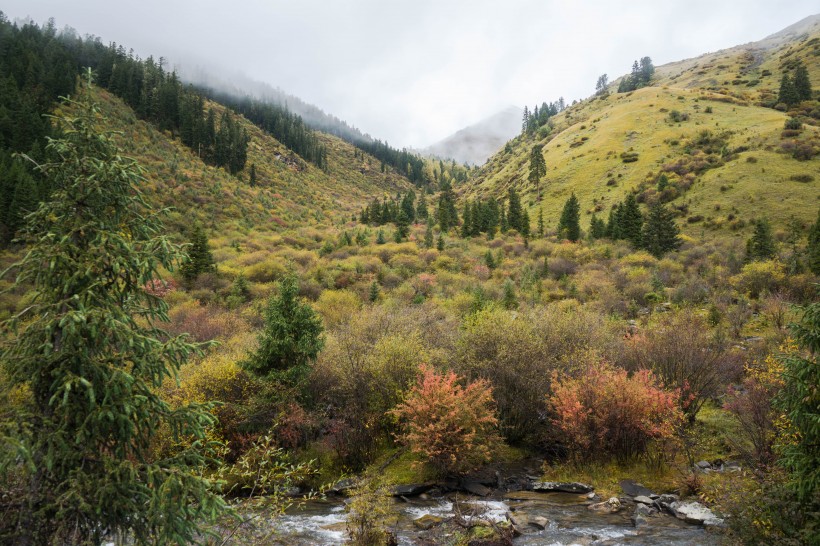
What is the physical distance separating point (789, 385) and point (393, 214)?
84.7 metres

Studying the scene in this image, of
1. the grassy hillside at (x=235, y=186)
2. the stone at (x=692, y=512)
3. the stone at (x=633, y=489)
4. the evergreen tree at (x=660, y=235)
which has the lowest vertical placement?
the stone at (x=633, y=489)

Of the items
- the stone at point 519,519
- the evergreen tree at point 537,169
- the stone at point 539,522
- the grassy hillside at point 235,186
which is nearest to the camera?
the stone at point 539,522

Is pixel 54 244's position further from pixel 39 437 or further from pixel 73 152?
pixel 39 437

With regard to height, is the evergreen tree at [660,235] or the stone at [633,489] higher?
the evergreen tree at [660,235]

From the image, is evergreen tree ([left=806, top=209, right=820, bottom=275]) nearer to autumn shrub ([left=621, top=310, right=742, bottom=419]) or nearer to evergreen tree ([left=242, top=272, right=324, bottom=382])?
autumn shrub ([left=621, top=310, right=742, bottom=419])

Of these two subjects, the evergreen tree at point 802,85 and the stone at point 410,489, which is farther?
the evergreen tree at point 802,85

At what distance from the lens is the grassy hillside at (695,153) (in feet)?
205

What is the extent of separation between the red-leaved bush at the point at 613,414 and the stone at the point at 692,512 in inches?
118

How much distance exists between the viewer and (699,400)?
23.3m

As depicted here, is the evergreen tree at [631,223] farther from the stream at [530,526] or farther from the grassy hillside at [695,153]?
the stream at [530,526]

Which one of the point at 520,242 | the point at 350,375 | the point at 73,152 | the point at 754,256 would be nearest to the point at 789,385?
the point at 73,152

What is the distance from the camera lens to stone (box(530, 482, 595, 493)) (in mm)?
18781

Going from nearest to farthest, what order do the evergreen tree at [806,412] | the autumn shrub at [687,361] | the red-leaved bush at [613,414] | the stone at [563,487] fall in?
the evergreen tree at [806,412], the stone at [563,487], the red-leaved bush at [613,414], the autumn shrub at [687,361]

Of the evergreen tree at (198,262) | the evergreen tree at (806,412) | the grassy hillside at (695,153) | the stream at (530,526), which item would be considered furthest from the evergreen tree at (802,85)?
the evergreen tree at (198,262)
